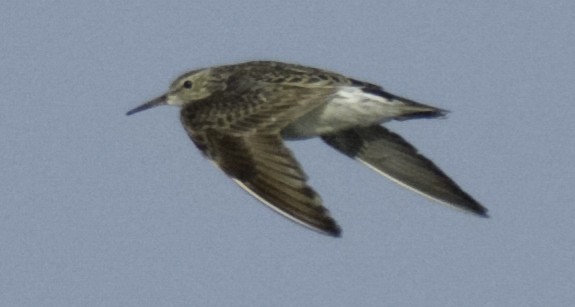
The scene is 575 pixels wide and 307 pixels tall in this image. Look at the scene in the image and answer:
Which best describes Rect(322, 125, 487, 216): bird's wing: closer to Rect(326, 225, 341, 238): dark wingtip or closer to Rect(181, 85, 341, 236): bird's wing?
Rect(181, 85, 341, 236): bird's wing

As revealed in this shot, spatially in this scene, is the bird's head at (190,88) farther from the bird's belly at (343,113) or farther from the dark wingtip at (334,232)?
the dark wingtip at (334,232)

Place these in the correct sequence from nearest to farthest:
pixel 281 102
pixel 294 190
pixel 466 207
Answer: pixel 294 190 < pixel 281 102 < pixel 466 207

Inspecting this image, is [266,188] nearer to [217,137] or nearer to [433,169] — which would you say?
[217,137]

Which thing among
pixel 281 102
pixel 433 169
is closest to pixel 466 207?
pixel 433 169

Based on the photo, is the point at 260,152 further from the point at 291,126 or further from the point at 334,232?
the point at 334,232

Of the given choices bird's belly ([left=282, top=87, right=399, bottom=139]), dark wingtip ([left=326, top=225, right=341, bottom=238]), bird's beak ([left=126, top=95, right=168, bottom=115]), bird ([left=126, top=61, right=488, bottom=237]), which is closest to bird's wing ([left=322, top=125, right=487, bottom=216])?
bird ([left=126, top=61, right=488, bottom=237])

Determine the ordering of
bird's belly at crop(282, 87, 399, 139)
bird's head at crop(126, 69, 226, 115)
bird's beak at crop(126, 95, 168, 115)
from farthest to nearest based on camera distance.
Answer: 1. bird's beak at crop(126, 95, 168, 115)
2. bird's head at crop(126, 69, 226, 115)
3. bird's belly at crop(282, 87, 399, 139)

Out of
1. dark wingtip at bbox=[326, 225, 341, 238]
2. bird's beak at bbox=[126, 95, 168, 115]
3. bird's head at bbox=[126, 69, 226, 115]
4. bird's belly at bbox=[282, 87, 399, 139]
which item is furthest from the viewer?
bird's beak at bbox=[126, 95, 168, 115]
